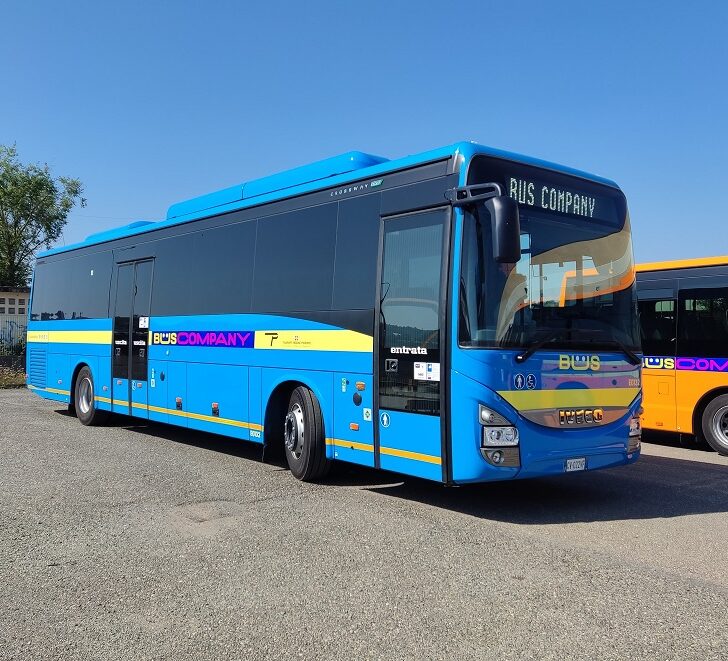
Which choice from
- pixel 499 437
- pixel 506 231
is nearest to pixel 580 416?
pixel 499 437

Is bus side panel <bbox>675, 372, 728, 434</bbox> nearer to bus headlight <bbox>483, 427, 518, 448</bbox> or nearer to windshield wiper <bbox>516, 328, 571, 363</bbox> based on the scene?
windshield wiper <bbox>516, 328, 571, 363</bbox>

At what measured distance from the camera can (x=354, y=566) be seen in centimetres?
524

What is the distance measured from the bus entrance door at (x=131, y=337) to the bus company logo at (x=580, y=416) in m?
7.25

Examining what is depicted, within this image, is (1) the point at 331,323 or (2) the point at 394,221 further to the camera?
(1) the point at 331,323

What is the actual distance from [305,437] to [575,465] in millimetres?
2996

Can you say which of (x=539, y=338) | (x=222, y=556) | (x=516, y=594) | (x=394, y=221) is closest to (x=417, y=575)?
(x=516, y=594)

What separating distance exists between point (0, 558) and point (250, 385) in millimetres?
4241

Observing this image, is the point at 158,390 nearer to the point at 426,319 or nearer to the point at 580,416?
the point at 426,319

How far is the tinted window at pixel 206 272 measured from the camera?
31.8 feet

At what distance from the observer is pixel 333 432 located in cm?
791

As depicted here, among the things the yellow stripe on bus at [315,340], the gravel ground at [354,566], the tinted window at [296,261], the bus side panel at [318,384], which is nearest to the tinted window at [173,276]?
→ the tinted window at [296,261]

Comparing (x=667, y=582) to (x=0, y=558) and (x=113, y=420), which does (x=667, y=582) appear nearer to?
(x=0, y=558)

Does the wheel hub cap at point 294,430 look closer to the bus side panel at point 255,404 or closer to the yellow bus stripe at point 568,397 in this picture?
the bus side panel at point 255,404

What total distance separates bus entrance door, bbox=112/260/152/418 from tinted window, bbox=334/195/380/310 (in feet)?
16.4
